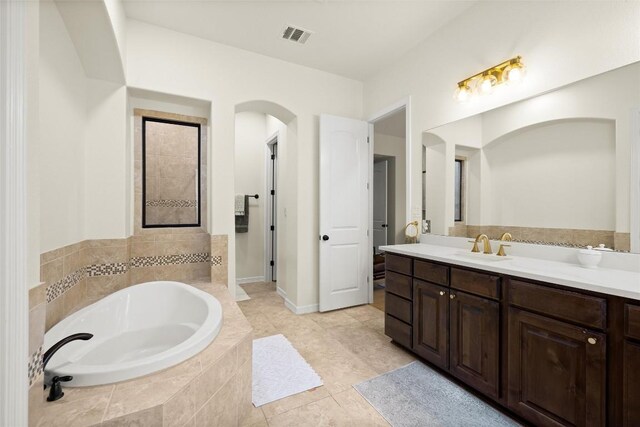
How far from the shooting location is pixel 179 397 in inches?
43.7

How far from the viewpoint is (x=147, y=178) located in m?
2.82

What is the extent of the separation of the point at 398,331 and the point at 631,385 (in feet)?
4.60

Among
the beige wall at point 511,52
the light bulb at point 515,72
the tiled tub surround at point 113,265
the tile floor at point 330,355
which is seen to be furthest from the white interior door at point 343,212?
the light bulb at point 515,72

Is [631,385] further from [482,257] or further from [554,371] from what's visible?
[482,257]

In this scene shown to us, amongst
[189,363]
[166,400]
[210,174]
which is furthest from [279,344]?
[210,174]

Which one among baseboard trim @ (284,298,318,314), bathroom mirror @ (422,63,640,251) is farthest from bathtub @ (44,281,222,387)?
bathroom mirror @ (422,63,640,251)

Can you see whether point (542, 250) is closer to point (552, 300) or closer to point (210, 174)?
point (552, 300)

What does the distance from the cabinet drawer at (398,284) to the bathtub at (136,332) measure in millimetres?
1428

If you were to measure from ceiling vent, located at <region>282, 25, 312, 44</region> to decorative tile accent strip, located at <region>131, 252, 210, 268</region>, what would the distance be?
7.77 ft

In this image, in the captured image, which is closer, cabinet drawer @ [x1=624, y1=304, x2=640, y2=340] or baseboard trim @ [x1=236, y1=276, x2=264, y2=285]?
cabinet drawer @ [x1=624, y1=304, x2=640, y2=340]

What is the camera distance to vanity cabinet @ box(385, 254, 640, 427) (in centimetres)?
116

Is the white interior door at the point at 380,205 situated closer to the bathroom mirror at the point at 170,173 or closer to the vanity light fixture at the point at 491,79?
the vanity light fixture at the point at 491,79

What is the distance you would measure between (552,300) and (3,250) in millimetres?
2145

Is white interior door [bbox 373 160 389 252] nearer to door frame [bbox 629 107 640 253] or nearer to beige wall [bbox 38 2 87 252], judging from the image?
door frame [bbox 629 107 640 253]
